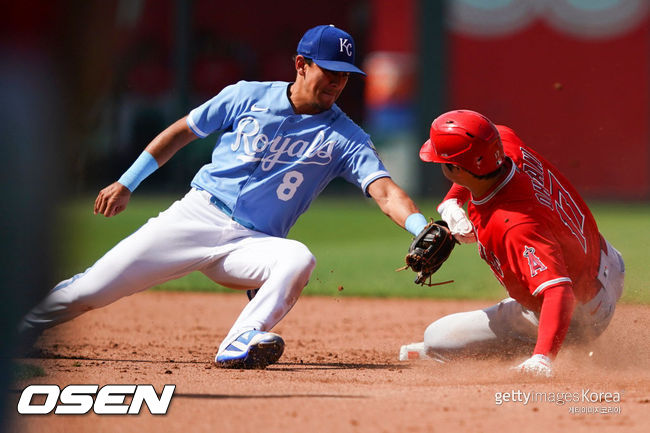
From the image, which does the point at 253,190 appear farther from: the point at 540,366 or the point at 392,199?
the point at 540,366

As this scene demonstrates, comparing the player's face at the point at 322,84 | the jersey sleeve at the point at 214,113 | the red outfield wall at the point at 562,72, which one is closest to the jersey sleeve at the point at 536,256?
the player's face at the point at 322,84

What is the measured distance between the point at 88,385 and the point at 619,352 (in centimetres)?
262

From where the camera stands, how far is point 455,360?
436 centimetres

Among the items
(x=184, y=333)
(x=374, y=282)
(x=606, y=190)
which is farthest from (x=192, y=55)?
(x=184, y=333)

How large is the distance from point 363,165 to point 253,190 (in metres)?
0.56

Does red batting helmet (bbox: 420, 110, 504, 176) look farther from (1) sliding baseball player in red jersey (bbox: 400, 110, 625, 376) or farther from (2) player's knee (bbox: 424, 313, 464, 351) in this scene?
(2) player's knee (bbox: 424, 313, 464, 351)

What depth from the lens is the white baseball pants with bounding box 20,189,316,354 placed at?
410cm

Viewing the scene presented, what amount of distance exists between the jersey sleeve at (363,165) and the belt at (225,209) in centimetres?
56

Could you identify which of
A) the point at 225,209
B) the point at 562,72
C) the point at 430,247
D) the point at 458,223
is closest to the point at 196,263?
the point at 225,209

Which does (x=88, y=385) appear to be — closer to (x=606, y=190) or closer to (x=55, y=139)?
(x=55, y=139)

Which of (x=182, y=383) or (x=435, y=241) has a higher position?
(x=435, y=241)

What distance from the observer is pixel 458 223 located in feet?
12.8

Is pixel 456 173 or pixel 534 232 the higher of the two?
pixel 456 173

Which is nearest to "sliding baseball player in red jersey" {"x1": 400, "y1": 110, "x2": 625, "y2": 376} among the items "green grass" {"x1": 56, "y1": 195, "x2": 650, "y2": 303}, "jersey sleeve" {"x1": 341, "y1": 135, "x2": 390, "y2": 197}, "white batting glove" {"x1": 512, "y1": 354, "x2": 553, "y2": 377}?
"white batting glove" {"x1": 512, "y1": 354, "x2": 553, "y2": 377}
